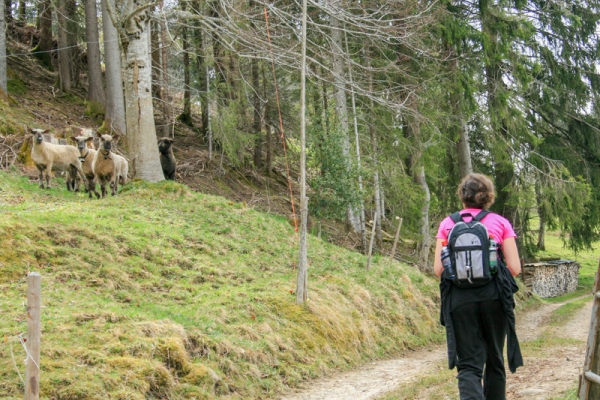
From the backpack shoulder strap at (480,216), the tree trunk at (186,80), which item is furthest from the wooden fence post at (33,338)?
the tree trunk at (186,80)

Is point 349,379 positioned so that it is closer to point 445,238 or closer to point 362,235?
point 445,238

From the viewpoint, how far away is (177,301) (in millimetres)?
9570

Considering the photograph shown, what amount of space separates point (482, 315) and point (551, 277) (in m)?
24.7

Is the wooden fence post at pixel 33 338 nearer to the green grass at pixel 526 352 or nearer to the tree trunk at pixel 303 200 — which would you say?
the green grass at pixel 526 352

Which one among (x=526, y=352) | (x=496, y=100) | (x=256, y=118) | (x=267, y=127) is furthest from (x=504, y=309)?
(x=256, y=118)

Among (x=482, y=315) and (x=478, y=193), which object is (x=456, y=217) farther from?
(x=482, y=315)

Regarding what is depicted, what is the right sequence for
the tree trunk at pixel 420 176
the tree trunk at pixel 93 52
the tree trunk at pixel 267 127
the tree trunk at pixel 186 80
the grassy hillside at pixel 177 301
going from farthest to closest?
the tree trunk at pixel 267 127 < the tree trunk at pixel 186 80 < the tree trunk at pixel 93 52 < the tree trunk at pixel 420 176 < the grassy hillside at pixel 177 301

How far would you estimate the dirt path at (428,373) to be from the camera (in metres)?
6.75

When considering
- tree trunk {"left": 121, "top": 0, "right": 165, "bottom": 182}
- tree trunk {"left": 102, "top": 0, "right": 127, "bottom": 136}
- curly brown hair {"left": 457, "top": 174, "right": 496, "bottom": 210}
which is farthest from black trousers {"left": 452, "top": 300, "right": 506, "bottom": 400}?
tree trunk {"left": 102, "top": 0, "right": 127, "bottom": 136}

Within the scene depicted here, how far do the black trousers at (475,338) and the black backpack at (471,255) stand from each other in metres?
0.21

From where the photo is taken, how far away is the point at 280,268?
13.2 m

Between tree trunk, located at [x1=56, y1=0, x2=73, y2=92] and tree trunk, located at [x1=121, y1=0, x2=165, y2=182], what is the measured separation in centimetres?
909

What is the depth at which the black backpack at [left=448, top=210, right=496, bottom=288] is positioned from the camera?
477 cm

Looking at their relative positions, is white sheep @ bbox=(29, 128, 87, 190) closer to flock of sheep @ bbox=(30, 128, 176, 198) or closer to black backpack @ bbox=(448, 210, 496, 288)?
flock of sheep @ bbox=(30, 128, 176, 198)
